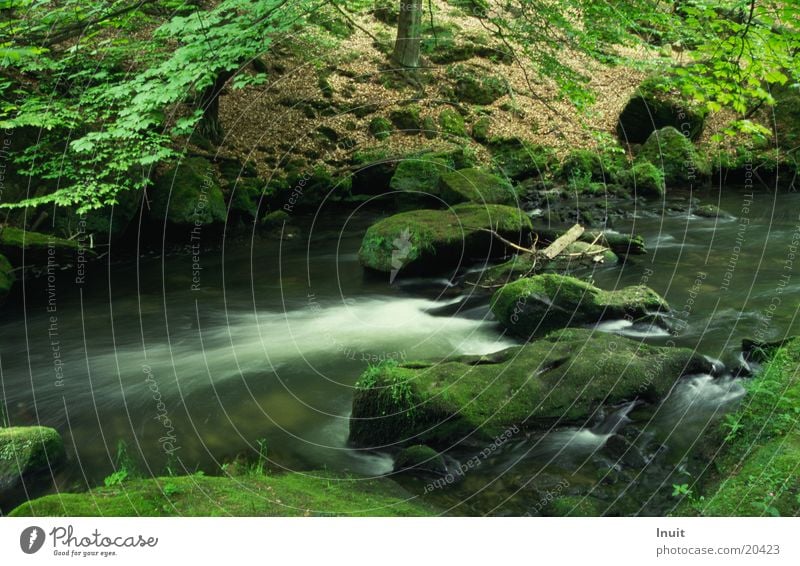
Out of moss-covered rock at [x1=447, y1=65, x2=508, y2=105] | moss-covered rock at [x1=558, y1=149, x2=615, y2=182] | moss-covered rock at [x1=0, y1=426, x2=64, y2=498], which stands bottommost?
moss-covered rock at [x1=0, y1=426, x2=64, y2=498]

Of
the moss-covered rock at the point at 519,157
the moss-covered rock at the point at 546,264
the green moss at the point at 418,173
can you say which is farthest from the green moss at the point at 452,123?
the moss-covered rock at the point at 546,264

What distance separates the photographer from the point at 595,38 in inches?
248

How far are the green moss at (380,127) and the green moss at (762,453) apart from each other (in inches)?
430

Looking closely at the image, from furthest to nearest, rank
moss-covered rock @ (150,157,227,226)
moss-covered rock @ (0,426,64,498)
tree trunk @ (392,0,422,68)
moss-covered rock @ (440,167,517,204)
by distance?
moss-covered rock @ (440,167,517,204) → moss-covered rock @ (150,157,227,226) → tree trunk @ (392,0,422,68) → moss-covered rock @ (0,426,64,498)

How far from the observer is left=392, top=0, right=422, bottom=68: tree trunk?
33.9 ft

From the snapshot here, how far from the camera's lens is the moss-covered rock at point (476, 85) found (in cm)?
1533

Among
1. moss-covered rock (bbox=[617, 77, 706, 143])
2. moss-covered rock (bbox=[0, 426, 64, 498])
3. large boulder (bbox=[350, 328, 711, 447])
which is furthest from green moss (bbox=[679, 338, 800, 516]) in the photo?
moss-covered rock (bbox=[617, 77, 706, 143])

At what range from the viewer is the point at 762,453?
3357 mm

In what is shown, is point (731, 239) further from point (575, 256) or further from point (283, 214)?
point (283, 214)

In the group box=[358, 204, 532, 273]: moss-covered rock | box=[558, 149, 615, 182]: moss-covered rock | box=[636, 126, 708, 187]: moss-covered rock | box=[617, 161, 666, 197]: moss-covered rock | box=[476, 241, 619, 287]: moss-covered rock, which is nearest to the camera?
box=[476, 241, 619, 287]: moss-covered rock

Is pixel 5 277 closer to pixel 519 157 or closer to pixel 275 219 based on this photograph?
pixel 275 219

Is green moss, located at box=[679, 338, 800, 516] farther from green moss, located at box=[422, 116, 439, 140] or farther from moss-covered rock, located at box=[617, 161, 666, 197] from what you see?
green moss, located at box=[422, 116, 439, 140]

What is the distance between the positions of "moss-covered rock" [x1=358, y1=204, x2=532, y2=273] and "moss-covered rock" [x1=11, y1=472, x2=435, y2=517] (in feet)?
19.1
